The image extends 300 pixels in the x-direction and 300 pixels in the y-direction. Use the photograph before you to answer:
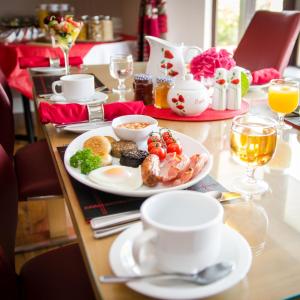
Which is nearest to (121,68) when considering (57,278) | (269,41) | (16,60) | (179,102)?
(179,102)

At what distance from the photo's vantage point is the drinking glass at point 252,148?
765mm

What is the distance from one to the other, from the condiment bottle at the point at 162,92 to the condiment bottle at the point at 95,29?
2048mm

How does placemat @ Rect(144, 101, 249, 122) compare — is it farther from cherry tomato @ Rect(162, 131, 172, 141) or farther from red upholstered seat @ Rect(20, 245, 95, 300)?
red upholstered seat @ Rect(20, 245, 95, 300)

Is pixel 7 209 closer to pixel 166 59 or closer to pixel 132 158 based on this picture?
pixel 132 158

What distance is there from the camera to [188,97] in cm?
119

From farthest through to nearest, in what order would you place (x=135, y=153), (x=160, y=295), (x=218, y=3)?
(x=218, y=3) → (x=135, y=153) → (x=160, y=295)

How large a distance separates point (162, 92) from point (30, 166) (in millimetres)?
591

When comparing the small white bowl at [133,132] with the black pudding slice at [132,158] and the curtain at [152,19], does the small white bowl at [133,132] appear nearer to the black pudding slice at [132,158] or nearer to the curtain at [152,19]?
the black pudding slice at [132,158]

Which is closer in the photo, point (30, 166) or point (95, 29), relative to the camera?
point (30, 166)

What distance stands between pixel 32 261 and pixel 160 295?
2.12 ft

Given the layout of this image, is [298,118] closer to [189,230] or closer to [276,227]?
[276,227]

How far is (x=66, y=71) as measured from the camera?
5.85 feet

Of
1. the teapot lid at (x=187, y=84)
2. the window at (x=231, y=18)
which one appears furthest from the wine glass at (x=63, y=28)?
the window at (x=231, y=18)

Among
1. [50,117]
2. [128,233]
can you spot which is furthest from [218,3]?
[128,233]
